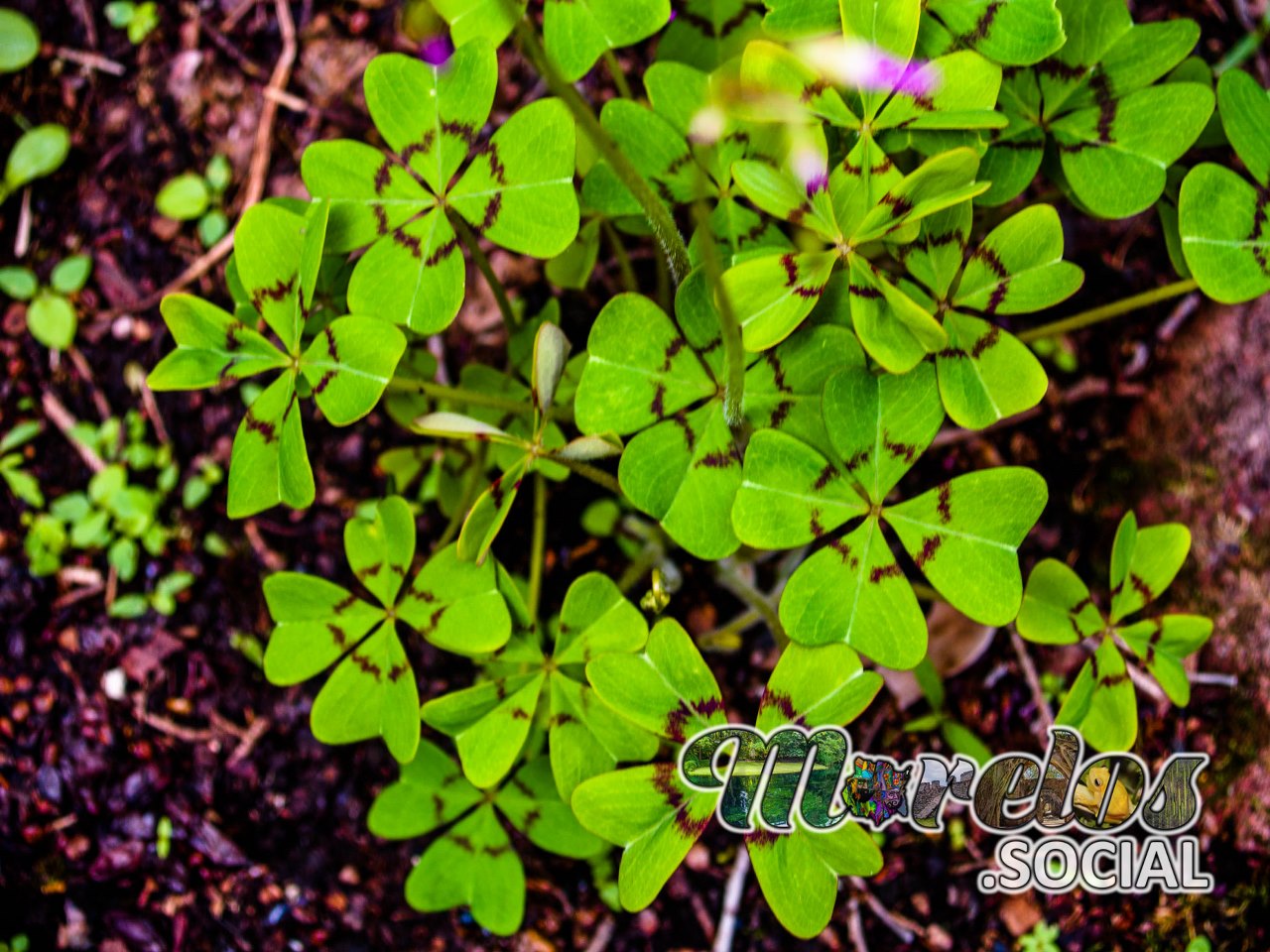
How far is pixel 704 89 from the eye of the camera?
4.73ft

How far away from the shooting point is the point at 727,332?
45.5 inches

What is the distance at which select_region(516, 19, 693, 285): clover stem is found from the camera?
92 cm

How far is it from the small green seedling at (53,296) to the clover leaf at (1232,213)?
2331 millimetres

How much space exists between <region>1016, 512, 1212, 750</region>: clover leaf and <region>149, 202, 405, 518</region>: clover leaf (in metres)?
1.11

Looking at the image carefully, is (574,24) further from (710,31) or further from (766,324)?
(766,324)

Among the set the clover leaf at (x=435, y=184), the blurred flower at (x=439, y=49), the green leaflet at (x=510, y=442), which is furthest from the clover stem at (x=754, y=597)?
the blurred flower at (x=439, y=49)

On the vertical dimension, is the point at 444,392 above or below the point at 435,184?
below

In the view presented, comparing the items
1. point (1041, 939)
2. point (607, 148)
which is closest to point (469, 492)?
point (607, 148)

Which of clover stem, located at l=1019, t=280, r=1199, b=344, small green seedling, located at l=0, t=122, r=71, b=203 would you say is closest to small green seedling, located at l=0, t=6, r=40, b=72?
small green seedling, located at l=0, t=122, r=71, b=203

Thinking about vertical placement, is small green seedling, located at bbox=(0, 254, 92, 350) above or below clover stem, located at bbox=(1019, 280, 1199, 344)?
below

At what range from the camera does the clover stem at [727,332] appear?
3.31ft

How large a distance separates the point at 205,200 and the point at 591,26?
131 cm

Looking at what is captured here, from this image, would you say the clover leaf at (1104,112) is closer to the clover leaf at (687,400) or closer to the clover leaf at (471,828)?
the clover leaf at (687,400)

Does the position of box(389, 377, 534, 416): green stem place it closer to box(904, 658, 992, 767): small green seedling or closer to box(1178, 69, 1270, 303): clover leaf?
box(904, 658, 992, 767): small green seedling
